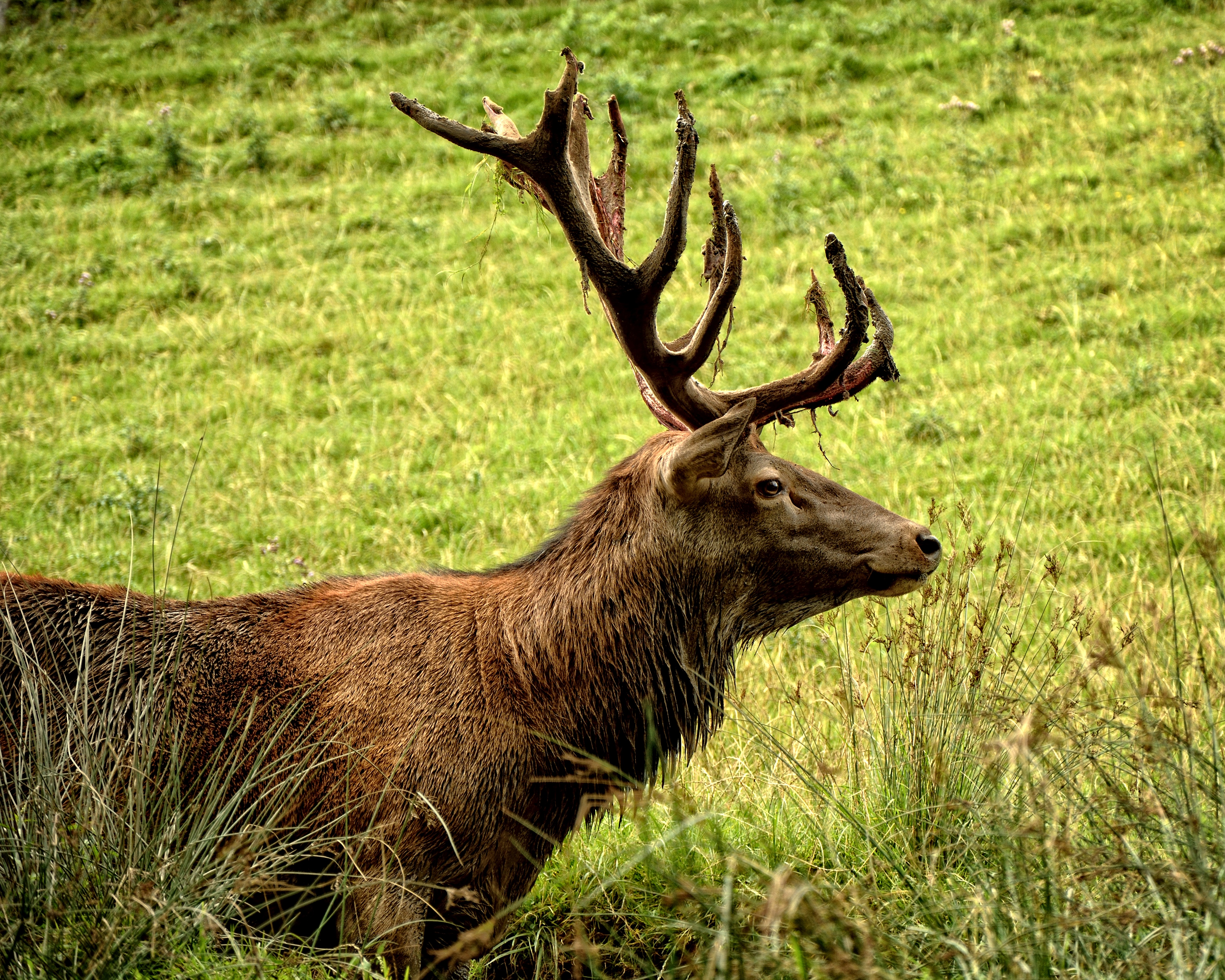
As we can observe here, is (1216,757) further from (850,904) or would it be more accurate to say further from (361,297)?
(361,297)

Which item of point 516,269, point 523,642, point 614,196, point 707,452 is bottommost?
point 523,642

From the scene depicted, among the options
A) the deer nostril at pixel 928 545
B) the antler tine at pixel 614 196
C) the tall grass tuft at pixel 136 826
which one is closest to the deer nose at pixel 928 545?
the deer nostril at pixel 928 545

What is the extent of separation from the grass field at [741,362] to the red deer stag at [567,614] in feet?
1.01

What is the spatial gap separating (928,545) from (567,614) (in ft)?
4.03

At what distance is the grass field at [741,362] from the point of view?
347 centimetres

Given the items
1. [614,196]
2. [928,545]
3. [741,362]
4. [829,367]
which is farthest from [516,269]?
[928,545]

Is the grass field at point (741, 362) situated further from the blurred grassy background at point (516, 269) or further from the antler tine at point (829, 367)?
the antler tine at point (829, 367)

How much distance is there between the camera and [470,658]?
395cm

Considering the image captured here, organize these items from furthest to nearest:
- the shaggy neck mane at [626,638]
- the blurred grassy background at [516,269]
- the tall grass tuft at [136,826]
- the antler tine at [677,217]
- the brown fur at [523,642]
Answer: the blurred grassy background at [516,269], the shaggy neck mane at [626,638], the antler tine at [677,217], the brown fur at [523,642], the tall grass tuft at [136,826]

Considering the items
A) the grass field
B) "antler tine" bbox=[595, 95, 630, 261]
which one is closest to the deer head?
the grass field

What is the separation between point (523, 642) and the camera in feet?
13.0

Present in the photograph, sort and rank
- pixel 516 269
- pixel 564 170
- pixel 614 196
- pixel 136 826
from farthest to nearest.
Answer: pixel 516 269
pixel 614 196
pixel 564 170
pixel 136 826

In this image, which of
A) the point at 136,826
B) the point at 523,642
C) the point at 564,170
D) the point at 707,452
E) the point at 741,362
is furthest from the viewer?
the point at 741,362

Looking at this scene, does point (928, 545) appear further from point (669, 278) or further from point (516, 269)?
point (516, 269)
